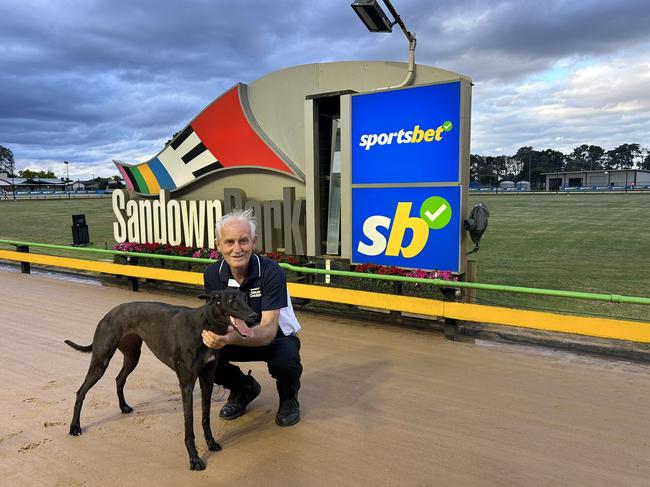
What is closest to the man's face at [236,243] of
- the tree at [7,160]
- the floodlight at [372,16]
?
the floodlight at [372,16]

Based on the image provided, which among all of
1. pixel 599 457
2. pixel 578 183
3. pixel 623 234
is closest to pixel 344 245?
pixel 599 457

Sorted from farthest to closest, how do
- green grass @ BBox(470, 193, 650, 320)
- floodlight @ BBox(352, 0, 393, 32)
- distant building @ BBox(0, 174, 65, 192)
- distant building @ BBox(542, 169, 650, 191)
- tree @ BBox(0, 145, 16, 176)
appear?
1. tree @ BBox(0, 145, 16, 176)
2. distant building @ BBox(0, 174, 65, 192)
3. distant building @ BBox(542, 169, 650, 191)
4. green grass @ BBox(470, 193, 650, 320)
5. floodlight @ BBox(352, 0, 393, 32)

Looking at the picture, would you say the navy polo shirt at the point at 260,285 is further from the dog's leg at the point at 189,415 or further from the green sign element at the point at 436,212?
the green sign element at the point at 436,212

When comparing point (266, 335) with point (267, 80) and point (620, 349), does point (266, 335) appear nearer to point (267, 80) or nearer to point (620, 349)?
point (620, 349)

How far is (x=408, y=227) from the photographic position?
577cm

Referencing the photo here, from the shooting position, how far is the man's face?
2.81 m

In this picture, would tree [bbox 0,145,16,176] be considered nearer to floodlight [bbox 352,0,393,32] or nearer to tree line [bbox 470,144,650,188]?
tree line [bbox 470,144,650,188]

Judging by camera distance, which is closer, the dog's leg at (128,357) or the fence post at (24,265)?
the dog's leg at (128,357)

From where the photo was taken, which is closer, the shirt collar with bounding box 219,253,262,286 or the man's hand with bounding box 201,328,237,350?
the man's hand with bounding box 201,328,237,350

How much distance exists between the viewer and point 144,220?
29.3ft

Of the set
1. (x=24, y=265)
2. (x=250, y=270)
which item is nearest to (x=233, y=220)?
(x=250, y=270)

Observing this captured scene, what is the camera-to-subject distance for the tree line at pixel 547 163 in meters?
97.9

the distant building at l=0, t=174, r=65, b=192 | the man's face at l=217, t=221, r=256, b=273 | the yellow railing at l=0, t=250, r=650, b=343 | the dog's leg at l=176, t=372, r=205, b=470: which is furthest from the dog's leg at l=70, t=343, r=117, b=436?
the distant building at l=0, t=174, r=65, b=192

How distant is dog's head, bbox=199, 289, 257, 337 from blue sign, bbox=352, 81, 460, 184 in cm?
362
